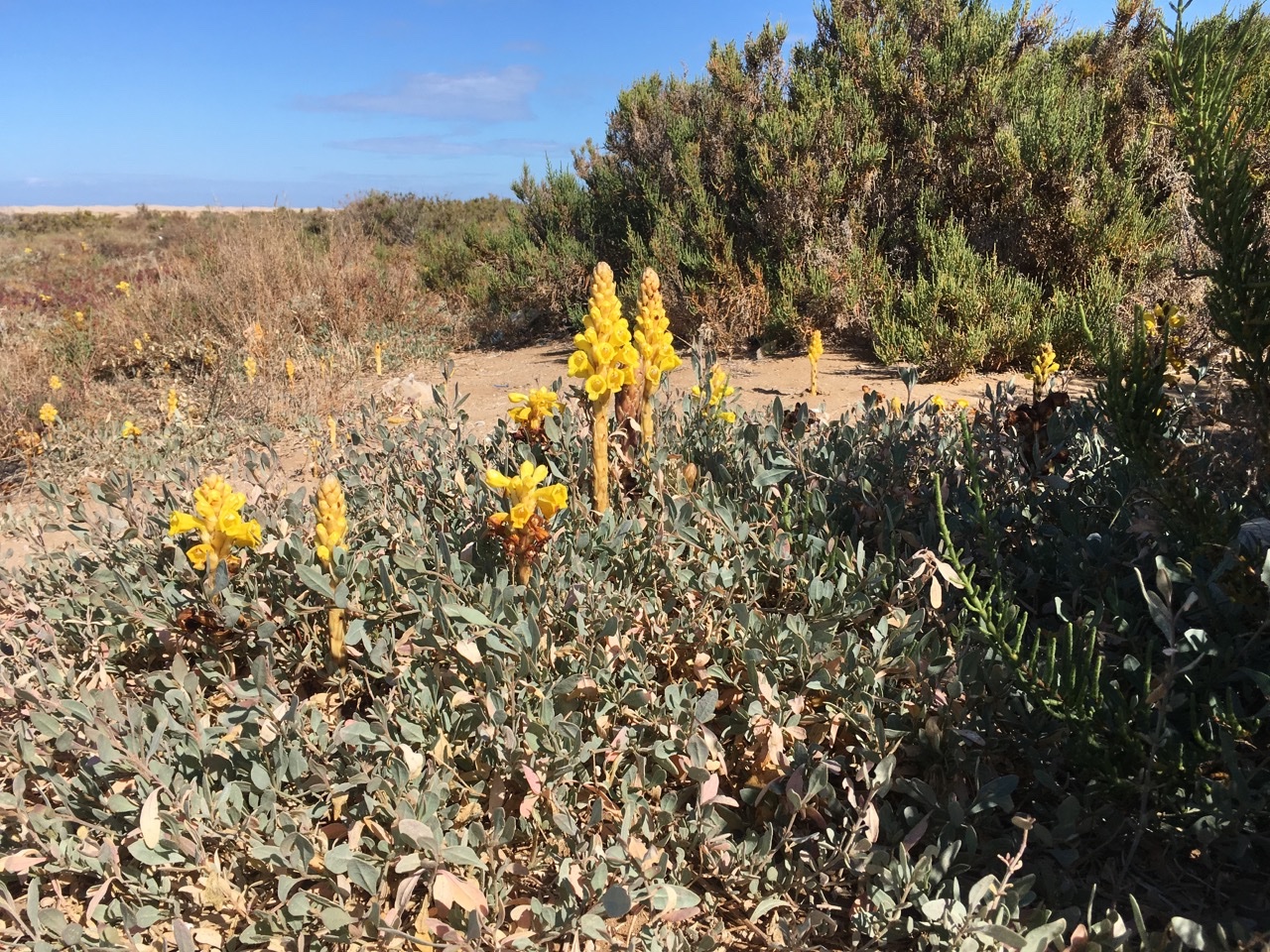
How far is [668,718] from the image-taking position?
1.88m

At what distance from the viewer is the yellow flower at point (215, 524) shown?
2.08 m

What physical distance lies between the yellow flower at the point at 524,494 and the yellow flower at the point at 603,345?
32 cm

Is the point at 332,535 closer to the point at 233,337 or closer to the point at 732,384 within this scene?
the point at 732,384

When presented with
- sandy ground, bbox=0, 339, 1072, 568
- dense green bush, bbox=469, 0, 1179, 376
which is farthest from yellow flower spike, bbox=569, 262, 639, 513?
dense green bush, bbox=469, 0, 1179, 376

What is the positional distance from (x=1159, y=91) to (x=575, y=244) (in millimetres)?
5785

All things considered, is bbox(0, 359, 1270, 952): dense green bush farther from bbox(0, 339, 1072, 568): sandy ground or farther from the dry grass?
the dry grass

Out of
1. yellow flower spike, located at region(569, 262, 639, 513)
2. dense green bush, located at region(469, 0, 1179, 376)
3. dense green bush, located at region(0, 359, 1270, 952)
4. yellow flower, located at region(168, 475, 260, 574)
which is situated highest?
dense green bush, located at region(469, 0, 1179, 376)

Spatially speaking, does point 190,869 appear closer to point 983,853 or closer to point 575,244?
point 983,853

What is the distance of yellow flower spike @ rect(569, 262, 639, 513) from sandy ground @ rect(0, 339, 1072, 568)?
234 cm

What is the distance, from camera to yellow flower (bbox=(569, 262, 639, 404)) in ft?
7.14

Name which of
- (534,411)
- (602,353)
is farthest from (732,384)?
(602,353)

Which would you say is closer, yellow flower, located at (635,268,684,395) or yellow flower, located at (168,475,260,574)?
yellow flower, located at (168,475,260,574)

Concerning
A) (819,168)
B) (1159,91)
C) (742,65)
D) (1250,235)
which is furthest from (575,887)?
(742,65)

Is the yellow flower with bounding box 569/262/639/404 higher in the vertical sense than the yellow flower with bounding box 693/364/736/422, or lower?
higher
